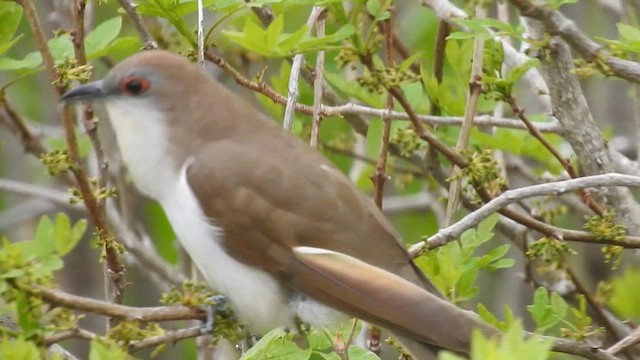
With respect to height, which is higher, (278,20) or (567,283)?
(278,20)

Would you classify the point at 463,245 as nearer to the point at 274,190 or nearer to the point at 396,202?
the point at 274,190

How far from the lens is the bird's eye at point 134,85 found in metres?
3.50

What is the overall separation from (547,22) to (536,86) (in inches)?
46.0

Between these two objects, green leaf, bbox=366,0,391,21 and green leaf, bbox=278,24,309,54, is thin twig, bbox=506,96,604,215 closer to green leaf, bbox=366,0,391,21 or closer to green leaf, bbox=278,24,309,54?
green leaf, bbox=366,0,391,21

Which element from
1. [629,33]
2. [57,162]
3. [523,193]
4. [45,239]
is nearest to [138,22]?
[57,162]

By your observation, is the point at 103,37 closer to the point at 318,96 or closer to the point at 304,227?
the point at 318,96

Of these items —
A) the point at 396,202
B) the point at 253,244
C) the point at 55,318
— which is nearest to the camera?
the point at 55,318

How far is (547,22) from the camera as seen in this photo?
318 cm

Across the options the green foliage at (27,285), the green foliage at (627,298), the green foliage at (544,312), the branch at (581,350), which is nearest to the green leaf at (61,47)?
the green foliage at (27,285)

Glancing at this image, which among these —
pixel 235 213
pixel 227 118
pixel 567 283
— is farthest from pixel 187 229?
pixel 567 283

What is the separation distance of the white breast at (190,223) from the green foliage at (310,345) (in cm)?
7

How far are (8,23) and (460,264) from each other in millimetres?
1396

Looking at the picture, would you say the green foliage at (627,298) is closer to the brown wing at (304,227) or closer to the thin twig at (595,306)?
the thin twig at (595,306)

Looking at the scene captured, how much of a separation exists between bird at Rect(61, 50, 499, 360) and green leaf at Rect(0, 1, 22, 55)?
9.8 inches
